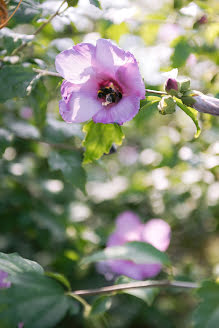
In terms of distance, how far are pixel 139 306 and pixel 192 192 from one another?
62cm

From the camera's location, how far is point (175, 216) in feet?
6.33

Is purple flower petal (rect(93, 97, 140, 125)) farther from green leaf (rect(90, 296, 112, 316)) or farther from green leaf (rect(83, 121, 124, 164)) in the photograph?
green leaf (rect(90, 296, 112, 316))

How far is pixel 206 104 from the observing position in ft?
2.46

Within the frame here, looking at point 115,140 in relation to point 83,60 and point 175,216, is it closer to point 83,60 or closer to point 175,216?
point 83,60

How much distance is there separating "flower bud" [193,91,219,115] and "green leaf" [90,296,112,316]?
0.56 m

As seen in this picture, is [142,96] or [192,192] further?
[192,192]

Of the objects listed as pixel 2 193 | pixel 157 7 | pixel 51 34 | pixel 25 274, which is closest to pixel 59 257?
pixel 2 193

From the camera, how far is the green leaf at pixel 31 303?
70cm

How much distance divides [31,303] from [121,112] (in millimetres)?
438

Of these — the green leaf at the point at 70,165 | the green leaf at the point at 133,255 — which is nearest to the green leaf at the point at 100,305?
the green leaf at the point at 133,255

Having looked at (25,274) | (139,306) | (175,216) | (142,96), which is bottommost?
(139,306)

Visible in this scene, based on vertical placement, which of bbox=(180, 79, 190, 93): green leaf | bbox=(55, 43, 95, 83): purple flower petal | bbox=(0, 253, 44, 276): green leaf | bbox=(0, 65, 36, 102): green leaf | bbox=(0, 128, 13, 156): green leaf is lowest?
bbox=(0, 253, 44, 276): green leaf

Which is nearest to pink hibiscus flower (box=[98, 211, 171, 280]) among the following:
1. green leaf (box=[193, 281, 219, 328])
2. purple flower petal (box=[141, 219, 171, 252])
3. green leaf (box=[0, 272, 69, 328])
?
purple flower petal (box=[141, 219, 171, 252])

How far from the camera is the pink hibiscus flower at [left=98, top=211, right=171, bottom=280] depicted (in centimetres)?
157
